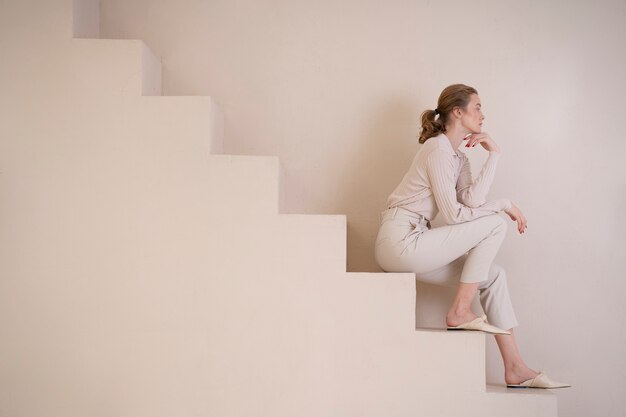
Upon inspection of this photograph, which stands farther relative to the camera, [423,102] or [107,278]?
[423,102]

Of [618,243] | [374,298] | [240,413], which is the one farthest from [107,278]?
[618,243]

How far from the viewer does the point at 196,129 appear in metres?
3.74

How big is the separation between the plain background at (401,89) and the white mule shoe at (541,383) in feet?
2.03

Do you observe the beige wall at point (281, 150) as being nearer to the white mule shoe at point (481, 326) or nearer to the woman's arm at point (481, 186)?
the woman's arm at point (481, 186)

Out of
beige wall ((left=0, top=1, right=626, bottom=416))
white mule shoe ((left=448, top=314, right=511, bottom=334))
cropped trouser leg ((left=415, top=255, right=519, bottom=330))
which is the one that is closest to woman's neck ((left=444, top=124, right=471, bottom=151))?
beige wall ((left=0, top=1, right=626, bottom=416))

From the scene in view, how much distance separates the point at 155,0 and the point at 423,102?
1.55m

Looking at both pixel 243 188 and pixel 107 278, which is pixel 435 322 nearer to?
pixel 243 188

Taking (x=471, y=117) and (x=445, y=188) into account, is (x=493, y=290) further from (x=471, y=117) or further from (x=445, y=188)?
(x=471, y=117)

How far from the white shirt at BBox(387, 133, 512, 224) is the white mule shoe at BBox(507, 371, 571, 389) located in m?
0.79

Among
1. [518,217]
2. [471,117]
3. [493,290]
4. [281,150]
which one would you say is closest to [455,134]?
[471,117]

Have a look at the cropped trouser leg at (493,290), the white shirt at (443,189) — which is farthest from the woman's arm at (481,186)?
the cropped trouser leg at (493,290)

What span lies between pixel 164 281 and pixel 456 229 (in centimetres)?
136

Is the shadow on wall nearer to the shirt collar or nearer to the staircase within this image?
the shirt collar

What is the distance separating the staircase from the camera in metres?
3.56
